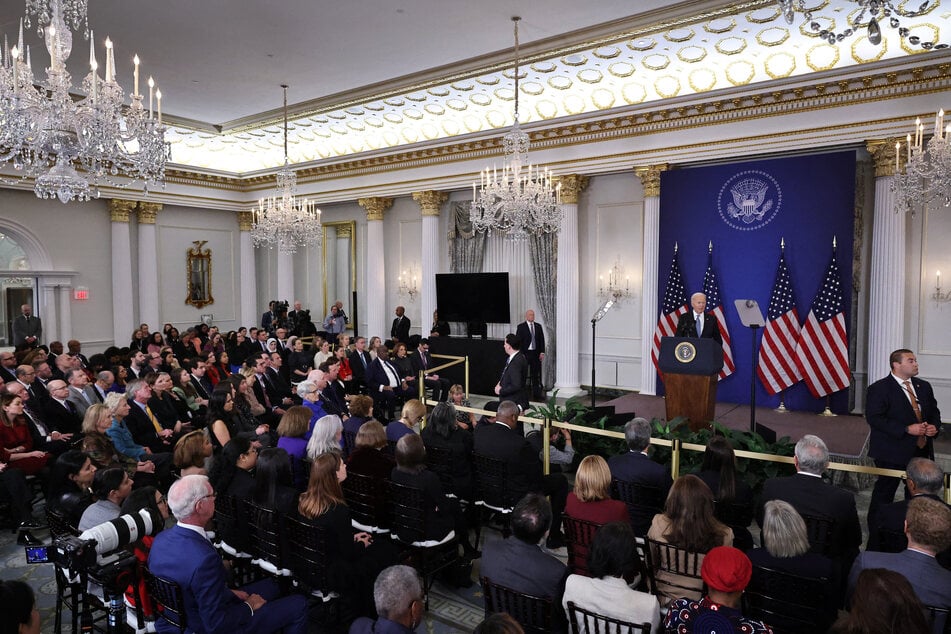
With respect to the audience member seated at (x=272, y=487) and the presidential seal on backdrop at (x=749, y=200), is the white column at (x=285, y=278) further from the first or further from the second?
the audience member seated at (x=272, y=487)

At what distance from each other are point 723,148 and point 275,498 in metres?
8.30

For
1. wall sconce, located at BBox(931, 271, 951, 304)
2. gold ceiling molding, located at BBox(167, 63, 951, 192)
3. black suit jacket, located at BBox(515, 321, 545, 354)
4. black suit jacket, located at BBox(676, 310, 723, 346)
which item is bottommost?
black suit jacket, located at BBox(515, 321, 545, 354)

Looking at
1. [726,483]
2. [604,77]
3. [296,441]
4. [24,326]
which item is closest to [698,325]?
[726,483]

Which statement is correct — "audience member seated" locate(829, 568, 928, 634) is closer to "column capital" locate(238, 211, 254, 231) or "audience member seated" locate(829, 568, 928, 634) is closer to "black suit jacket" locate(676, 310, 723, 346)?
"black suit jacket" locate(676, 310, 723, 346)

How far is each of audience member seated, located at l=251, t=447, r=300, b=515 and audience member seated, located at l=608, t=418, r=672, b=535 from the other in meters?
2.05

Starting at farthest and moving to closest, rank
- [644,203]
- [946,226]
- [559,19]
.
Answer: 1. [644,203]
2. [946,226]
3. [559,19]

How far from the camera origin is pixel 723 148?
898 centimetres

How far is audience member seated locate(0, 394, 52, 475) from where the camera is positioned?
4.93 meters

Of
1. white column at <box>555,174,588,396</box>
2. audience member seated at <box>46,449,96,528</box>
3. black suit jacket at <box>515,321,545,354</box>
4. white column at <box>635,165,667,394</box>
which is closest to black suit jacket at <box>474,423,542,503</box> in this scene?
audience member seated at <box>46,449,96,528</box>

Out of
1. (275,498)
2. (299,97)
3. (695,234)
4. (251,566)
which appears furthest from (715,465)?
(299,97)

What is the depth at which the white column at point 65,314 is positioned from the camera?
12414 mm

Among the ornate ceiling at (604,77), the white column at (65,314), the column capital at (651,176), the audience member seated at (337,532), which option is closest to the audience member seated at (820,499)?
the audience member seated at (337,532)

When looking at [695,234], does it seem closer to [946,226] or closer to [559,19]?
[946,226]

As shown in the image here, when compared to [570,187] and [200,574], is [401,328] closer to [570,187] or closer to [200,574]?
[570,187]
